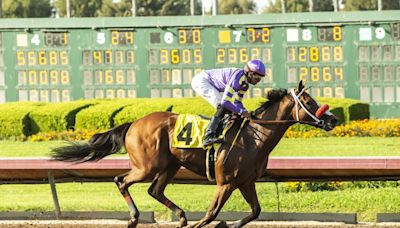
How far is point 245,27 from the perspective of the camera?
18906mm

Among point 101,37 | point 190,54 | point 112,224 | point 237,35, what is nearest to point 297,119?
point 112,224

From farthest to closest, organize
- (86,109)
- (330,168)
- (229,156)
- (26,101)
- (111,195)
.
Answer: (26,101), (86,109), (111,195), (330,168), (229,156)

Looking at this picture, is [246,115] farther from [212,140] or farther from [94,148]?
[94,148]

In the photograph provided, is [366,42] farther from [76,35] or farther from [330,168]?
[330,168]

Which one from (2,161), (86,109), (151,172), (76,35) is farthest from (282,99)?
(76,35)

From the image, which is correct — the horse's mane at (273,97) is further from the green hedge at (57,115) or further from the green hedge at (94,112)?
the green hedge at (57,115)

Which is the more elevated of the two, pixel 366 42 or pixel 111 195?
pixel 366 42

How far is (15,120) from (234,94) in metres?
10.3

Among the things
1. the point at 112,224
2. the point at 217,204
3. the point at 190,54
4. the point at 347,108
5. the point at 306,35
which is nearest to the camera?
the point at 217,204

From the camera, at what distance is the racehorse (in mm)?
8500

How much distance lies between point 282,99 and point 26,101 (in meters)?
11.5

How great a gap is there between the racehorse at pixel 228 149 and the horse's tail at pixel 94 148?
1 cm

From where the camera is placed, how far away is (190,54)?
62.4 feet

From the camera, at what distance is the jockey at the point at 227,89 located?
337 inches
